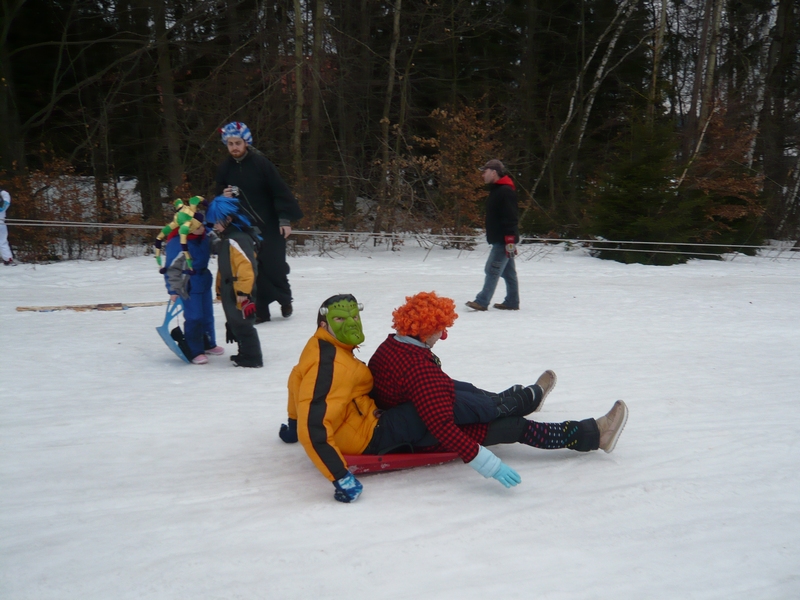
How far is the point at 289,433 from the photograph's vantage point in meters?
4.10

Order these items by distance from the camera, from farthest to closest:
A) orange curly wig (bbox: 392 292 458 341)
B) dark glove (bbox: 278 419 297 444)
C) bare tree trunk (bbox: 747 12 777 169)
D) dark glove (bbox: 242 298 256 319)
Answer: bare tree trunk (bbox: 747 12 777 169) → dark glove (bbox: 242 298 256 319) → dark glove (bbox: 278 419 297 444) → orange curly wig (bbox: 392 292 458 341)

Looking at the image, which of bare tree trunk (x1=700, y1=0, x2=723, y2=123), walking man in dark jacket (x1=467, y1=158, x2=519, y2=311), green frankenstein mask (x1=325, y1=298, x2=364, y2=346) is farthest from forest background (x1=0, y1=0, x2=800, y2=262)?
green frankenstein mask (x1=325, y1=298, x2=364, y2=346)

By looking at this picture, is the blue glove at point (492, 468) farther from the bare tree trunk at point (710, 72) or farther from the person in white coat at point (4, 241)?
the bare tree trunk at point (710, 72)

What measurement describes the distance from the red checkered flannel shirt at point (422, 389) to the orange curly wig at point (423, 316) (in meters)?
0.10

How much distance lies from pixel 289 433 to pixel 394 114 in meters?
17.6

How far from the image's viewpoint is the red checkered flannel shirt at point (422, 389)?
11.0ft

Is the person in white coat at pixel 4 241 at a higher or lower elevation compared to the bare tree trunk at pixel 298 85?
lower

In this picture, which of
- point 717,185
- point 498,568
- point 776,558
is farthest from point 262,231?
point 717,185

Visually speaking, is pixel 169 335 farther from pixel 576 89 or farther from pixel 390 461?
pixel 576 89

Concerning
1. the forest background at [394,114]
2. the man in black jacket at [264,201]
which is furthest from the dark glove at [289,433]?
the forest background at [394,114]

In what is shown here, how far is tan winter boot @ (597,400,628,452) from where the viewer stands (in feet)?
12.7

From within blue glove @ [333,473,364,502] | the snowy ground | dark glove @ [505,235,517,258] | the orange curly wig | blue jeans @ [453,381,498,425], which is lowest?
the snowy ground

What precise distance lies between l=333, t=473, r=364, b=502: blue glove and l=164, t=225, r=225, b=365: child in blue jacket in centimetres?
287

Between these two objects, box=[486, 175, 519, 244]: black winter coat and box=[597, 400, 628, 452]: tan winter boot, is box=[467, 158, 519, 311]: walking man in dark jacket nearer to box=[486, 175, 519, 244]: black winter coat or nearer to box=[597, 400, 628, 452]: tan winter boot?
box=[486, 175, 519, 244]: black winter coat
